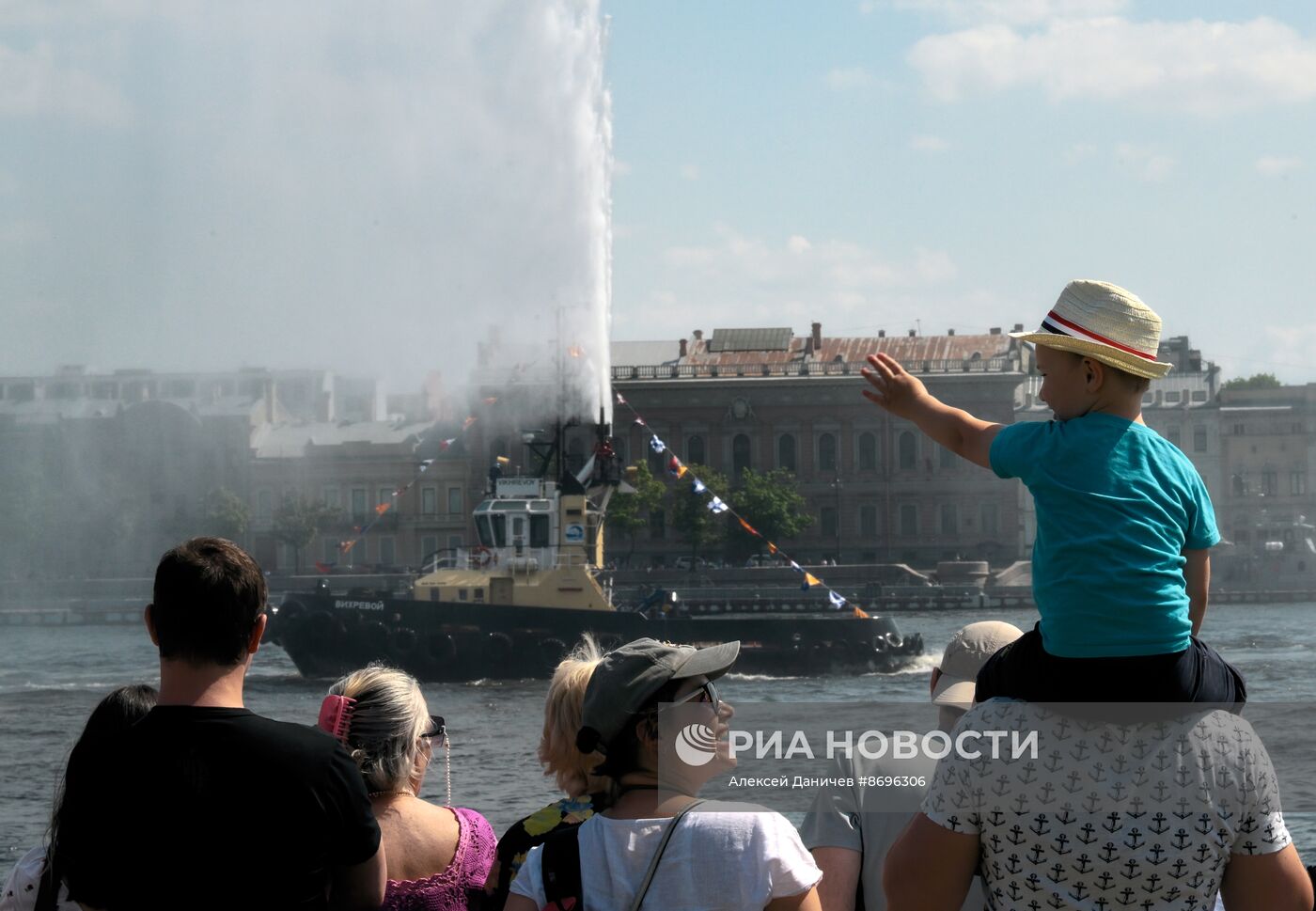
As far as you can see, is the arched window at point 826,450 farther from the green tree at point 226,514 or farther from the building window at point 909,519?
the green tree at point 226,514

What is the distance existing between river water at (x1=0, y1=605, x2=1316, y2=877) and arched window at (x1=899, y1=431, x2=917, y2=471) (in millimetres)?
21602

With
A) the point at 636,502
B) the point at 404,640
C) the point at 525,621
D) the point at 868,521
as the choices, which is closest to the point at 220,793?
the point at 525,621

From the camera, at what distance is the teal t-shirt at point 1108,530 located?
8.18 feet

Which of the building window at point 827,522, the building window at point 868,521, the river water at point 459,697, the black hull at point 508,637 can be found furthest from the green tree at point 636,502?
the black hull at point 508,637

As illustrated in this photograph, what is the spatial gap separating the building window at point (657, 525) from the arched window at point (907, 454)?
36.2 feet

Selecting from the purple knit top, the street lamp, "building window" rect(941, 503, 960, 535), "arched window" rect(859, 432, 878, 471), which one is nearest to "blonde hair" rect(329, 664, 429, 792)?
the purple knit top

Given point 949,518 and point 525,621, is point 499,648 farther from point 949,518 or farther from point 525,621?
point 949,518

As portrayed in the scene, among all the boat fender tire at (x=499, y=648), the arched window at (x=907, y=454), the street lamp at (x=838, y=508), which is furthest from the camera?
the arched window at (x=907, y=454)

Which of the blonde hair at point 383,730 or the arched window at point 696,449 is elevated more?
the arched window at point 696,449

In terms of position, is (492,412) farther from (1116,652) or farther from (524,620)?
(1116,652)

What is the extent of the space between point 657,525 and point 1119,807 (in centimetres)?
7258

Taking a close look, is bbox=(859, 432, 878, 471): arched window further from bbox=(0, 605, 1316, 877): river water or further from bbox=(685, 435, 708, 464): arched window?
bbox=(0, 605, 1316, 877): river water

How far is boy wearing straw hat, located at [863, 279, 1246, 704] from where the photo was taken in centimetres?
250

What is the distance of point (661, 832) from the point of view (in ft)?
9.42
